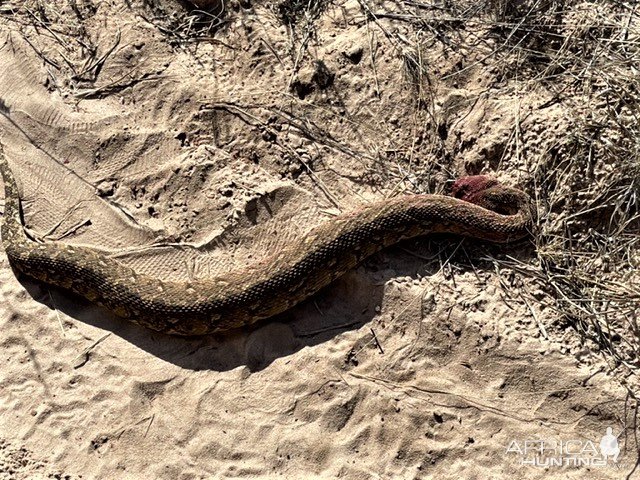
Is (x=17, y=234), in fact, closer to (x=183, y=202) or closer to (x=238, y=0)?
(x=183, y=202)

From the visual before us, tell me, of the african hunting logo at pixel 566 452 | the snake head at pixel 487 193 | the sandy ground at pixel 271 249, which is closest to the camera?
the african hunting logo at pixel 566 452

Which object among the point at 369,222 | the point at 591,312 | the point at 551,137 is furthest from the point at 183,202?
the point at 591,312

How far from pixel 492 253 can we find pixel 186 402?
324 cm

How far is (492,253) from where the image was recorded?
5648 mm

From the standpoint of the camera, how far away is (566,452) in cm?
500

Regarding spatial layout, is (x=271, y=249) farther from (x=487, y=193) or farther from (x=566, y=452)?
(x=566, y=452)

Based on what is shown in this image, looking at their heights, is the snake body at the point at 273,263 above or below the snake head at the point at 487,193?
below

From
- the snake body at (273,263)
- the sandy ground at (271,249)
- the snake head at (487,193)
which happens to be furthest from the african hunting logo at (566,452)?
the snake head at (487,193)

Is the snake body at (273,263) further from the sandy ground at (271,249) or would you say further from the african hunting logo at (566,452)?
the african hunting logo at (566,452)

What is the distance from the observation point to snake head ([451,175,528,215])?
562 cm

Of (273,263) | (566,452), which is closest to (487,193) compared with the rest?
(273,263)

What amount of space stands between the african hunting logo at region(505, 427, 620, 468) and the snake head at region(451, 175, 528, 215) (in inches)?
84.5

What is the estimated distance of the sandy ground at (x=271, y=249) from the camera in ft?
16.8

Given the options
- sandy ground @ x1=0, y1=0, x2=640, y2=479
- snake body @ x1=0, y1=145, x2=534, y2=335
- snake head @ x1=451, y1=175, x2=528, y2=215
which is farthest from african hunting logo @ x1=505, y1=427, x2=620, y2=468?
snake head @ x1=451, y1=175, x2=528, y2=215
